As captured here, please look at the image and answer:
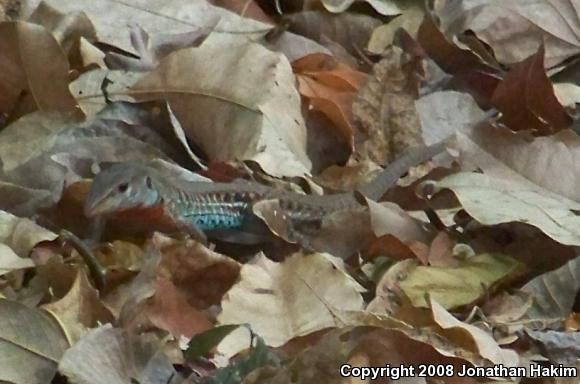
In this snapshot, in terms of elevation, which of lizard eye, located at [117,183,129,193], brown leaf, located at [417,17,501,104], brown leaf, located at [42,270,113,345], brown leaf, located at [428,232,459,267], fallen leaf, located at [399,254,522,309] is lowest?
brown leaf, located at [417,17,501,104]

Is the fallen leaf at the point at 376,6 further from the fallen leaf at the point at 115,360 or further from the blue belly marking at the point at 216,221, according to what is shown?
the fallen leaf at the point at 115,360

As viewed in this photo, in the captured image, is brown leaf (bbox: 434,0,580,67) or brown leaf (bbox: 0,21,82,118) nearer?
brown leaf (bbox: 0,21,82,118)

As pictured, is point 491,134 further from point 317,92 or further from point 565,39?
point 565,39

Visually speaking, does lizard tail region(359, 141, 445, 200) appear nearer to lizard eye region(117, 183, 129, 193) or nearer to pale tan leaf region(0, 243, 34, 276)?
lizard eye region(117, 183, 129, 193)

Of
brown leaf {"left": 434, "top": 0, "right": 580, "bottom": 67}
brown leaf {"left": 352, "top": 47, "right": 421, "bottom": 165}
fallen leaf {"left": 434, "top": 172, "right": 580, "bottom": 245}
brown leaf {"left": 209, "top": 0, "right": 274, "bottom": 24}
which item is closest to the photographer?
fallen leaf {"left": 434, "top": 172, "right": 580, "bottom": 245}

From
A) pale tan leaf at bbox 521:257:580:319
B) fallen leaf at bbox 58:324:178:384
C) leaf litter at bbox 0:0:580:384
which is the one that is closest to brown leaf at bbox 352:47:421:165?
leaf litter at bbox 0:0:580:384

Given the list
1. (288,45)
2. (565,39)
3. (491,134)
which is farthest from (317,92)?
(565,39)

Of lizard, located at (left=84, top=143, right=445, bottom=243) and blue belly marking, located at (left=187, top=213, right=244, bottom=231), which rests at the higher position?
lizard, located at (left=84, top=143, right=445, bottom=243)
